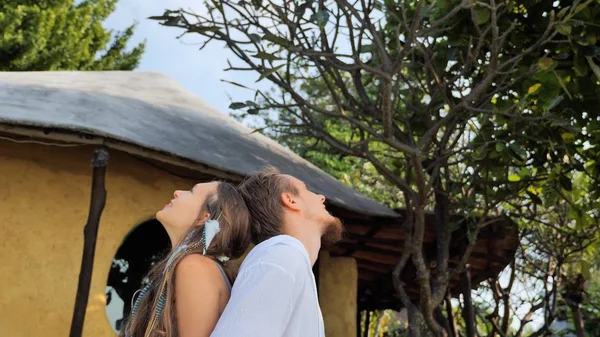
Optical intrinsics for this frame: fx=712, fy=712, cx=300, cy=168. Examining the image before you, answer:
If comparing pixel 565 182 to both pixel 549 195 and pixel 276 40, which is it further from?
pixel 276 40

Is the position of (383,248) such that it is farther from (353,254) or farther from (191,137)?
(191,137)

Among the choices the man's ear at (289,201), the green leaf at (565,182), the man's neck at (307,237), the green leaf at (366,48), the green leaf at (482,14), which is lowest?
the man's neck at (307,237)

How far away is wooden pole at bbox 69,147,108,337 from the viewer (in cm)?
475

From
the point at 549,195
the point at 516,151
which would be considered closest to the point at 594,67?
the point at 516,151

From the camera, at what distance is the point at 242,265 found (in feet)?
5.08

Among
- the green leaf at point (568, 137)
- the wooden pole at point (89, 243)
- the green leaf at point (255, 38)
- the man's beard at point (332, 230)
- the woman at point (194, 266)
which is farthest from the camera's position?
the green leaf at point (568, 137)

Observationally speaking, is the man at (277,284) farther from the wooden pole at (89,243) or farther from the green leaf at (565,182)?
the green leaf at (565,182)

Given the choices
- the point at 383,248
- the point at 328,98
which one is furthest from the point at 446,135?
the point at 328,98

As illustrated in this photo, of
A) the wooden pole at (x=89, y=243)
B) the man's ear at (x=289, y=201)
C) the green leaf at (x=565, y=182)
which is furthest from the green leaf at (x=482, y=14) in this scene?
the man's ear at (x=289, y=201)

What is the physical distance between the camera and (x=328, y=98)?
17.4m

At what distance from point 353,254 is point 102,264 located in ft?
10.0

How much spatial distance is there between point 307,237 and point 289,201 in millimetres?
105

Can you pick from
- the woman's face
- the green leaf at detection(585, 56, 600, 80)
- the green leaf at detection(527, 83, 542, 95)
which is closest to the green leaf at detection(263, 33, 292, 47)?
the green leaf at detection(527, 83, 542, 95)

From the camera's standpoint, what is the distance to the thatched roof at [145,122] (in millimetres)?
4871
